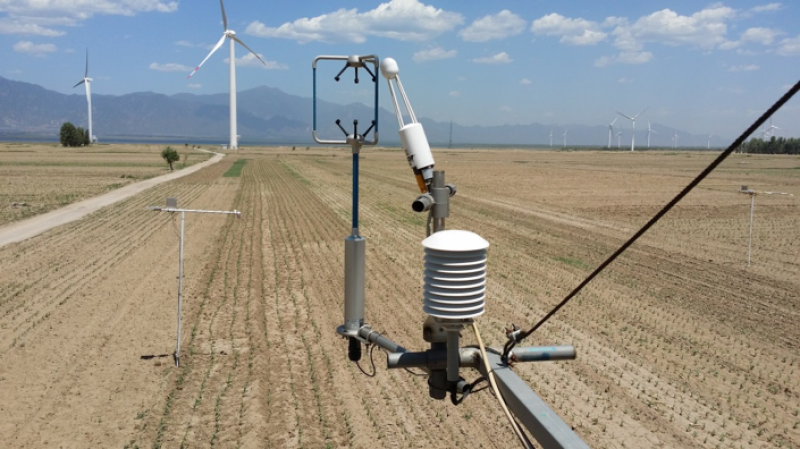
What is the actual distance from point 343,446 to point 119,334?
243 inches

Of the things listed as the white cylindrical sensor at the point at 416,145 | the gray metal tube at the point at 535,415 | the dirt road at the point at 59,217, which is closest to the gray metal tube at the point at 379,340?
the gray metal tube at the point at 535,415

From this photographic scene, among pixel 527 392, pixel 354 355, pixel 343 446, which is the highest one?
pixel 527 392

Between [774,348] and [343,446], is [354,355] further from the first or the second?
[774,348]

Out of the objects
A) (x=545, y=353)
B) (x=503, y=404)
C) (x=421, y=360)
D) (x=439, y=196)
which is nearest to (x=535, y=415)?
(x=503, y=404)

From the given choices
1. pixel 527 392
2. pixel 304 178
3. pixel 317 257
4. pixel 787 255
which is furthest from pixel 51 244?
pixel 304 178

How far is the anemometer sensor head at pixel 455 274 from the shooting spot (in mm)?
3373

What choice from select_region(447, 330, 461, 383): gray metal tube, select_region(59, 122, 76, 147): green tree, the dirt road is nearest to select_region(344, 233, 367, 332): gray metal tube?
select_region(447, 330, 461, 383): gray metal tube

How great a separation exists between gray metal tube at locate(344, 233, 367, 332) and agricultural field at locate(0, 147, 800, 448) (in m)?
3.03

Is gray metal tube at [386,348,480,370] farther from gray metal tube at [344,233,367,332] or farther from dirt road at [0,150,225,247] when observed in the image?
dirt road at [0,150,225,247]

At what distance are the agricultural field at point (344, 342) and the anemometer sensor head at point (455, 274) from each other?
13.7 ft

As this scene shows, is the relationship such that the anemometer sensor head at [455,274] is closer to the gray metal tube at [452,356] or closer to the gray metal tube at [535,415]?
the gray metal tube at [452,356]

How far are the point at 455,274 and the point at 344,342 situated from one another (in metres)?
8.44

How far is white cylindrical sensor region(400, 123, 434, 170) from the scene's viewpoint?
403cm

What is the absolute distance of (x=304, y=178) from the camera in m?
49.6
